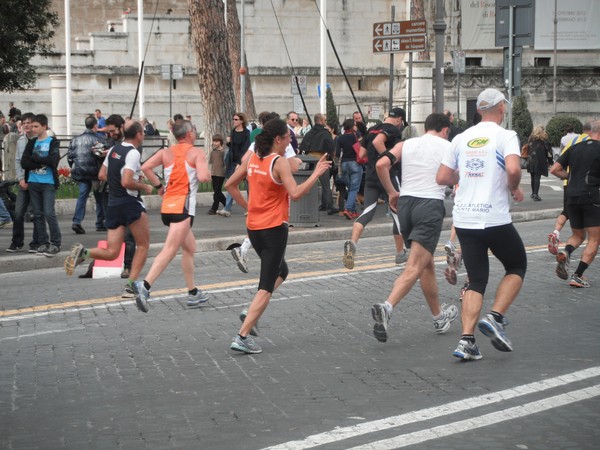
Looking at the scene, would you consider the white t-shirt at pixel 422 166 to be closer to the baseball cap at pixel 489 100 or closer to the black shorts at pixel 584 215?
the baseball cap at pixel 489 100

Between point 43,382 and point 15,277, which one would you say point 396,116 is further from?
point 43,382

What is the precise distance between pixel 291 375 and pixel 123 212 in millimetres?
4088

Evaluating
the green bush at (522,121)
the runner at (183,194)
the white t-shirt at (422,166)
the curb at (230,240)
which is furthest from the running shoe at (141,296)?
the green bush at (522,121)

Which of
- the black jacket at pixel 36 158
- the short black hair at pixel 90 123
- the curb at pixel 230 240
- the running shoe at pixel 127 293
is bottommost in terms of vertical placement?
the curb at pixel 230 240

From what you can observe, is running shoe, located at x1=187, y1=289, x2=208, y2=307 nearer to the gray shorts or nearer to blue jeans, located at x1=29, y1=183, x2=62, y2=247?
the gray shorts

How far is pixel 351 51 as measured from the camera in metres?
46.9

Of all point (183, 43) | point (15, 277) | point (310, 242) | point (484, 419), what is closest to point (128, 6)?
point (183, 43)

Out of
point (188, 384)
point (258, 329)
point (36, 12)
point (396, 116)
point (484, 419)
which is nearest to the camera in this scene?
point (484, 419)

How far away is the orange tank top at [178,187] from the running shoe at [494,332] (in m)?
3.63

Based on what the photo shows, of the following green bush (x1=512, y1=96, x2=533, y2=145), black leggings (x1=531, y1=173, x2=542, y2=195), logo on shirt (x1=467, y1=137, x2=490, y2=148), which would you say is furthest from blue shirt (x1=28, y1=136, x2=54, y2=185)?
green bush (x1=512, y1=96, x2=533, y2=145)

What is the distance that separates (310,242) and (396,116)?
192 inches

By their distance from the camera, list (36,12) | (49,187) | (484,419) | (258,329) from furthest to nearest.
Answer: (36,12)
(49,187)
(258,329)
(484,419)

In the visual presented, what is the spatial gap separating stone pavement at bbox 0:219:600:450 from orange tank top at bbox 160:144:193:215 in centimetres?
98

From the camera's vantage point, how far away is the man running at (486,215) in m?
8.64
